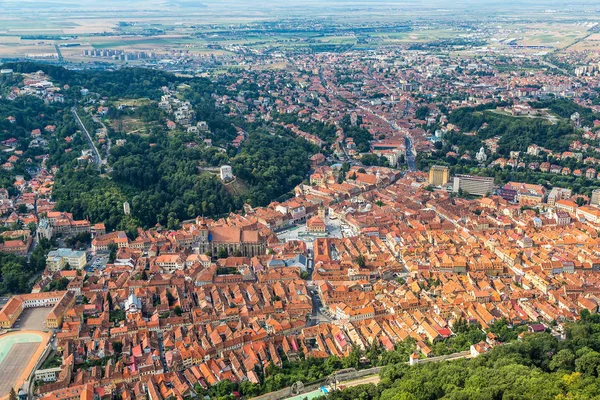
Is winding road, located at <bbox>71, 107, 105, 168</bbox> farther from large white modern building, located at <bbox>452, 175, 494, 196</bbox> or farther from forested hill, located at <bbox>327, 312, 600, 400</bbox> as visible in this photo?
forested hill, located at <bbox>327, 312, 600, 400</bbox>

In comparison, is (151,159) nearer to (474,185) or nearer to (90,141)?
(90,141)

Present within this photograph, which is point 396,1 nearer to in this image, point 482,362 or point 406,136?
point 406,136

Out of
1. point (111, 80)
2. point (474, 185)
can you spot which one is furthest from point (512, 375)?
point (111, 80)

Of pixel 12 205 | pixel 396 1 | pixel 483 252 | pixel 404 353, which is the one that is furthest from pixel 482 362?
pixel 396 1

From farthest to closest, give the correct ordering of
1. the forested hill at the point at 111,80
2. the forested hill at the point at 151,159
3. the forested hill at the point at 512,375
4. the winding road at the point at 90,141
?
the forested hill at the point at 111,80 < the winding road at the point at 90,141 < the forested hill at the point at 151,159 < the forested hill at the point at 512,375

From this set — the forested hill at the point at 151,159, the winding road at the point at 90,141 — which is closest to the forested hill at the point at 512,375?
the forested hill at the point at 151,159

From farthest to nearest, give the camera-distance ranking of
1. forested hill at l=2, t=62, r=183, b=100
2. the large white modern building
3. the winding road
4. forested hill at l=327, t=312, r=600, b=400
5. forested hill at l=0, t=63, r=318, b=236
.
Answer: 1. forested hill at l=2, t=62, r=183, b=100
2. the winding road
3. the large white modern building
4. forested hill at l=0, t=63, r=318, b=236
5. forested hill at l=327, t=312, r=600, b=400

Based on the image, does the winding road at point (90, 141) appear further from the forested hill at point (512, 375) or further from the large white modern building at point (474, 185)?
the forested hill at point (512, 375)

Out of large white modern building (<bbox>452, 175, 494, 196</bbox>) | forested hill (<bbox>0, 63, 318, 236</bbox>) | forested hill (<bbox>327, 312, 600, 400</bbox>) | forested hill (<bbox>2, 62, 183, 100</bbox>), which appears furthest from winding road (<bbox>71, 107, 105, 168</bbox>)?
forested hill (<bbox>327, 312, 600, 400</bbox>)
